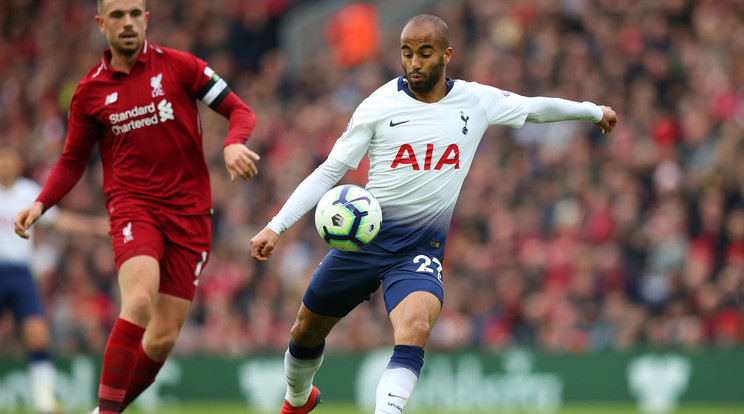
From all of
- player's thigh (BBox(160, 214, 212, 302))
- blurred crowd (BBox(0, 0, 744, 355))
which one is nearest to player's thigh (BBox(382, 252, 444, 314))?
player's thigh (BBox(160, 214, 212, 302))

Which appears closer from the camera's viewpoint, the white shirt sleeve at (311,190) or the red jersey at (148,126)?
→ the white shirt sleeve at (311,190)

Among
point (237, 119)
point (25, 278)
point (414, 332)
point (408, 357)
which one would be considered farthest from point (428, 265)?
point (25, 278)

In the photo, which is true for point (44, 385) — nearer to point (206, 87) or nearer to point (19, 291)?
point (19, 291)

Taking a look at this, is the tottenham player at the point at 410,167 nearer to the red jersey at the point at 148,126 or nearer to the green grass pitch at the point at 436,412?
the red jersey at the point at 148,126

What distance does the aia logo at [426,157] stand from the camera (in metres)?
7.11

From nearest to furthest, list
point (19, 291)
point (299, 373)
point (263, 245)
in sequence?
1. point (263, 245)
2. point (299, 373)
3. point (19, 291)

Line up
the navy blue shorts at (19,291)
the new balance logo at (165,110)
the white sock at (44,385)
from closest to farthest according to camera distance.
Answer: the new balance logo at (165,110), the white sock at (44,385), the navy blue shorts at (19,291)

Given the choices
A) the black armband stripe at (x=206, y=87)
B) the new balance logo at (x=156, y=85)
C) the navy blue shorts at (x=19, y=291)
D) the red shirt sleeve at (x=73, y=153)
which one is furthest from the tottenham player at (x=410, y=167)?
the navy blue shorts at (x=19, y=291)

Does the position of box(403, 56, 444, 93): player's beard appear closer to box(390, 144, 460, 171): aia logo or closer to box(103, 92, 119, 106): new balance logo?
box(390, 144, 460, 171): aia logo

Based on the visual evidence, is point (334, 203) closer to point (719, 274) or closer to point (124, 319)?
point (124, 319)

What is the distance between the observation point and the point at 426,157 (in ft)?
23.4

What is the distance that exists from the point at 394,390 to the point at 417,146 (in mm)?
1593

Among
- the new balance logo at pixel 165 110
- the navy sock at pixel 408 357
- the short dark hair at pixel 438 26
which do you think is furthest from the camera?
the new balance logo at pixel 165 110

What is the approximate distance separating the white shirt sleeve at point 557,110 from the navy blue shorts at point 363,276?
1198mm
